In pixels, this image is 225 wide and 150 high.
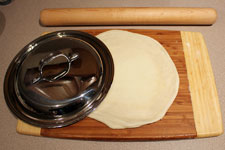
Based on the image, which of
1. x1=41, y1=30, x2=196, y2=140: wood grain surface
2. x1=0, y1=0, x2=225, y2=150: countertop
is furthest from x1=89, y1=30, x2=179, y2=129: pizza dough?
x1=0, y1=0, x2=225, y2=150: countertop

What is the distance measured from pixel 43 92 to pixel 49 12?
1.43 feet

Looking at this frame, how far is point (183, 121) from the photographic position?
1.70 ft

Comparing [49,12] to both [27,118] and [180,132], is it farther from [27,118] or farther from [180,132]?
[180,132]

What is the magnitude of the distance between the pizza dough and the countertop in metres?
0.14

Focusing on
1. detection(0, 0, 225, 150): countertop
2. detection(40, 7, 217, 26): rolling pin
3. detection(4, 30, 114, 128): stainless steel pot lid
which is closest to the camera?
detection(4, 30, 114, 128): stainless steel pot lid

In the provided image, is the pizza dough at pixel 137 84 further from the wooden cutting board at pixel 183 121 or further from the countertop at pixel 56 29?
the countertop at pixel 56 29

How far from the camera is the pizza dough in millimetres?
522

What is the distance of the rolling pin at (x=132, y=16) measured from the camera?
746 mm

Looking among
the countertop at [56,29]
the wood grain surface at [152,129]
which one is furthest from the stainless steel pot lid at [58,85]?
the countertop at [56,29]

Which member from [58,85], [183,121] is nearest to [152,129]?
[183,121]

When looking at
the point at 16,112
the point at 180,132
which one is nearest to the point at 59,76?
the point at 16,112

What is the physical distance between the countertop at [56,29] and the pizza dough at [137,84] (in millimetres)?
136

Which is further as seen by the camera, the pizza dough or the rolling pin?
the rolling pin

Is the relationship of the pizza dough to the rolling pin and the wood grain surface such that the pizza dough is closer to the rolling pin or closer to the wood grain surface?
the wood grain surface
